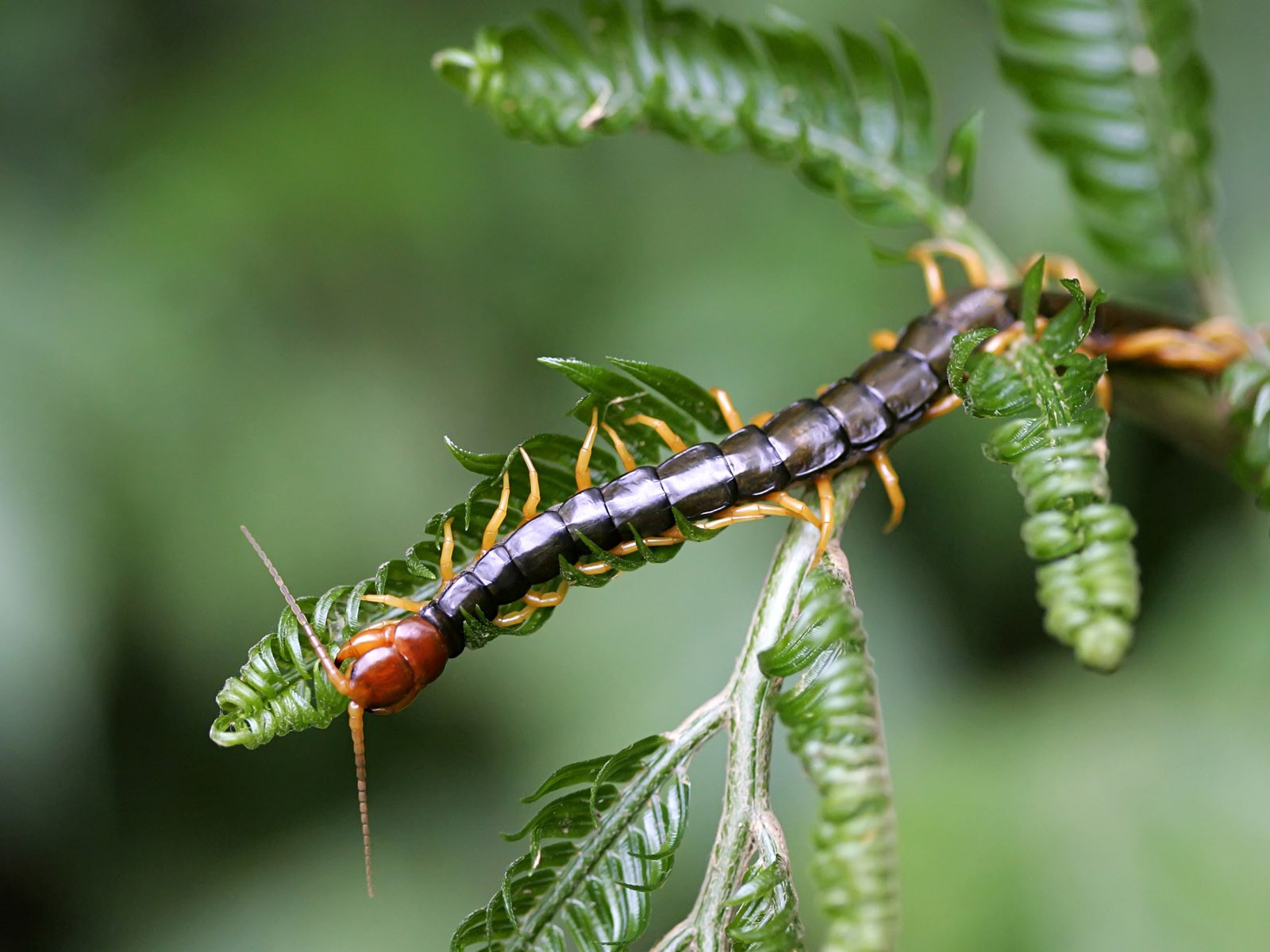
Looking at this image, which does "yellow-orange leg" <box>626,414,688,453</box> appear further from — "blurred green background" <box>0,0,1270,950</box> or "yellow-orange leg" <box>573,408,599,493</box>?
"blurred green background" <box>0,0,1270,950</box>

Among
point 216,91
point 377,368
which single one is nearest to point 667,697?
point 377,368

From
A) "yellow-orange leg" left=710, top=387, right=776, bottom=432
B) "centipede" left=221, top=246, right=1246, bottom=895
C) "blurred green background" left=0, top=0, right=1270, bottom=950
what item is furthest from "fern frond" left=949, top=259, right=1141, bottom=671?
"blurred green background" left=0, top=0, right=1270, bottom=950

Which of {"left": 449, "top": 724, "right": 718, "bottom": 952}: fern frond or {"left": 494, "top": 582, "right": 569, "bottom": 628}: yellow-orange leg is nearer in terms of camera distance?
{"left": 449, "top": 724, "right": 718, "bottom": 952}: fern frond

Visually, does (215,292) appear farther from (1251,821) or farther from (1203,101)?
(1251,821)

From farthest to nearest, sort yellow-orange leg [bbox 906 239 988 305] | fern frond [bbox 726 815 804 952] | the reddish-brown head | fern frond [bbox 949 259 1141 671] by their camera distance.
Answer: yellow-orange leg [bbox 906 239 988 305] → the reddish-brown head → fern frond [bbox 726 815 804 952] → fern frond [bbox 949 259 1141 671]

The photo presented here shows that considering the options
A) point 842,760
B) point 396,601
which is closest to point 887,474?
point 842,760

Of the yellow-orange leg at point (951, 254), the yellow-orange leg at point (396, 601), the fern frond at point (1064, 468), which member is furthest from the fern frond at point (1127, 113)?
the yellow-orange leg at point (396, 601)
